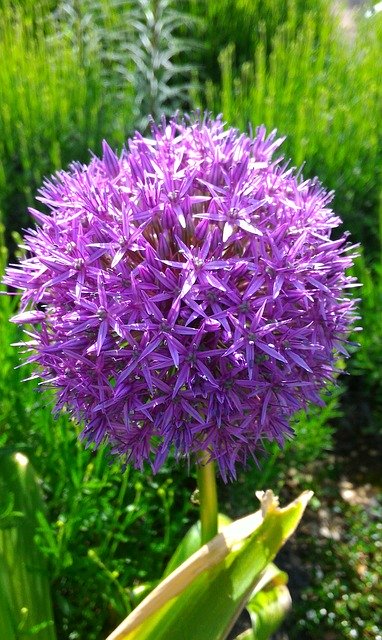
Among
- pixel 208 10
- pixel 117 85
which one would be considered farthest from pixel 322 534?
pixel 208 10

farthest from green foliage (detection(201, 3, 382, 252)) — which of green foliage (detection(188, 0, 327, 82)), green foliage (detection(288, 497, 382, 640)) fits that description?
green foliage (detection(288, 497, 382, 640))

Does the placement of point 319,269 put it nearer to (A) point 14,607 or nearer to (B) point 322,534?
(A) point 14,607

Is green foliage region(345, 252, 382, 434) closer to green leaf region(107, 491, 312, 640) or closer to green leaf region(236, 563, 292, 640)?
green leaf region(236, 563, 292, 640)

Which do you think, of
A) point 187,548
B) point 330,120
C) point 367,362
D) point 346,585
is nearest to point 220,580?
point 187,548

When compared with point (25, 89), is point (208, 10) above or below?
above

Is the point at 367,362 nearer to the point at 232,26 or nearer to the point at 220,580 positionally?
the point at 220,580

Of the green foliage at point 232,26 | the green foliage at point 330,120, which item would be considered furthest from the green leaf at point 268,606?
the green foliage at point 232,26

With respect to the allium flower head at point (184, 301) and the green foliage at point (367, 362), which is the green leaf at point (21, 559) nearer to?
the allium flower head at point (184, 301)
